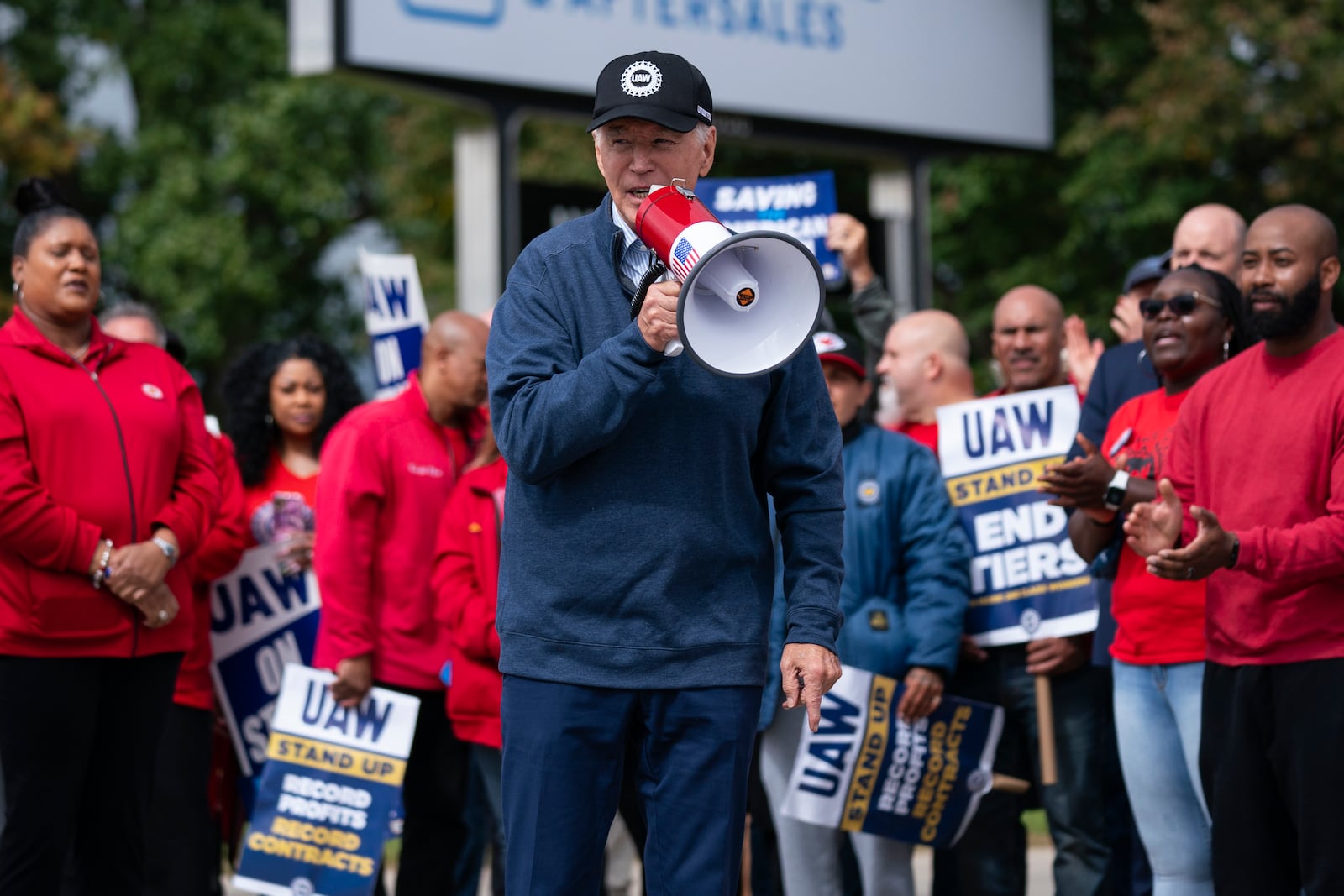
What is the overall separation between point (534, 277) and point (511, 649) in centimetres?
73

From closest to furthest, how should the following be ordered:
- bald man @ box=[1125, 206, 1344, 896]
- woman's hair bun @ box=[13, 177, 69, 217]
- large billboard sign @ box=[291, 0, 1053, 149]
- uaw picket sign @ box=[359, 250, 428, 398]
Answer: bald man @ box=[1125, 206, 1344, 896] → woman's hair bun @ box=[13, 177, 69, 217] → uaw picket sign @ box=[359, 250, 428, 398] → large billboard sign @ box=[291, 0, 1053, 149]

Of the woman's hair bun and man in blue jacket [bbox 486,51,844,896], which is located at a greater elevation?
the woman's hair bun

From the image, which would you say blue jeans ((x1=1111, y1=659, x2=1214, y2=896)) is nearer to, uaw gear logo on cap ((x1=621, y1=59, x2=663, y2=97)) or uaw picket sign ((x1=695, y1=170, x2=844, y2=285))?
uaw gear logo on cap ((x1=621, y1=59, x2=663, y2=97))

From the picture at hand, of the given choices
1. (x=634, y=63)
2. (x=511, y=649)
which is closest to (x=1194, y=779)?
(x=511, y=649)

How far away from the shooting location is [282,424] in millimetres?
6789

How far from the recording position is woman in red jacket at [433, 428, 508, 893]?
573 centimetres

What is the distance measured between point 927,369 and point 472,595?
6.59 ft

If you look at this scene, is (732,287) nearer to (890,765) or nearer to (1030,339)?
(890,765)

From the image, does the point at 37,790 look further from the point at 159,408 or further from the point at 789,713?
the point at 789,713

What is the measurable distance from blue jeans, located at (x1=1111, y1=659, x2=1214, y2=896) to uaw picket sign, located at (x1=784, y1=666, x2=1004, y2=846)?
76 cm

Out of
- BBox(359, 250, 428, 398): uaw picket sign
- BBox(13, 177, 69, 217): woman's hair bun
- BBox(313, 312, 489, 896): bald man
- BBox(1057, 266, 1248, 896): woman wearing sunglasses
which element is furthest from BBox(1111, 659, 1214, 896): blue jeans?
BBox(13, 177, 69, 217): woman's hair bun

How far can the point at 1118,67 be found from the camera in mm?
18172

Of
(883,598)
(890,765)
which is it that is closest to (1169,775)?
(890,765)

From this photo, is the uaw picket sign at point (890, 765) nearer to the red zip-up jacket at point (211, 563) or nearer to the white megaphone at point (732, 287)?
the red zip-up jacket at point (211, 563)
